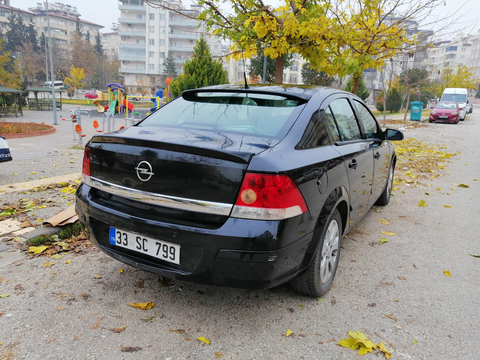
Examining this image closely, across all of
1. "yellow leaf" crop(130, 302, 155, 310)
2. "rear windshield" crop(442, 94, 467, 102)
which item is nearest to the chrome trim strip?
"yellow leaf" crop(130, 302, 155, 310)

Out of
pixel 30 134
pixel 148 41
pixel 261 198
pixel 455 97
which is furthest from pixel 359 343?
pixel 148 41

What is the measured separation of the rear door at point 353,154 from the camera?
3246mm

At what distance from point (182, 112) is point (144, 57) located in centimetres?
8471

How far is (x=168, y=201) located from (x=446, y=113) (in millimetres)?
27020

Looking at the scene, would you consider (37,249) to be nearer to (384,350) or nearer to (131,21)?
(384,350)

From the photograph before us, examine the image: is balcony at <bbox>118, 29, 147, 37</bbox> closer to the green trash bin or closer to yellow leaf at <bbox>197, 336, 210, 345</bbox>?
the green trash bin

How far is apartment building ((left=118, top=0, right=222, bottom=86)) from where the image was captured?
79.8m

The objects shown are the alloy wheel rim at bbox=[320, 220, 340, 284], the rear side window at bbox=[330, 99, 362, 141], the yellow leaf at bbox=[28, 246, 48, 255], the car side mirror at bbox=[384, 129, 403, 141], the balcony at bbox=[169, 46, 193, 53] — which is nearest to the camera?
the alloy wheel rim at bbox=[320, 220, 340, 284]

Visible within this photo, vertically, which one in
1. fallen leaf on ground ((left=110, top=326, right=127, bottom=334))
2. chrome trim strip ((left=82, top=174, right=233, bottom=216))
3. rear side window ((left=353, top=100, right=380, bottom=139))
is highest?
rear side window ((left=353, top=100, right=380, bottom=139))

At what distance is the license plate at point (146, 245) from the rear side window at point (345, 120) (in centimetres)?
178

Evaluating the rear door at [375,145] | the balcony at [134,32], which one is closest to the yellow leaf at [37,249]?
the rear door at [375,145]

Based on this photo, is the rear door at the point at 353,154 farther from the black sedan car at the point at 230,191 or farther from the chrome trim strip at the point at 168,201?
the chrome trim strip at the point at 168,201

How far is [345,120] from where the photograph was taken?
3.55 metres

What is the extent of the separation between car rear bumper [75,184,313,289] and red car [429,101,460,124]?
2649 centimetres
